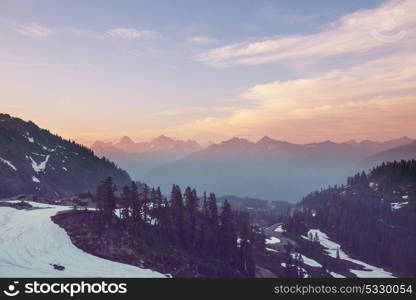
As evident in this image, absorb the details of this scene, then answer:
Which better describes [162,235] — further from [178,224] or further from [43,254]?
[43,254]

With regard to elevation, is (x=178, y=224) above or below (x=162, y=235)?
above

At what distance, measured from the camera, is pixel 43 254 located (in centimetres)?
5488

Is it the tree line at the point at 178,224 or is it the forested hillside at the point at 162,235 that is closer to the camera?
the forested hillside at the point at 162,235

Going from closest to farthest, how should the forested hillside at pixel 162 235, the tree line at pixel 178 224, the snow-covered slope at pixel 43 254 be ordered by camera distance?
the snow-covered slope at pixel 43 254 → the forested hillside at pixel 162 235 → the tree line at pixel 178 224

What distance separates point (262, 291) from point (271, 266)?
93.7m

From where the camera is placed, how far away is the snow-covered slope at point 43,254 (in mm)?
48688

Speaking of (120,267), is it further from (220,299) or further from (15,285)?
(220,299)

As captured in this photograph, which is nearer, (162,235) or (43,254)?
(43,254)

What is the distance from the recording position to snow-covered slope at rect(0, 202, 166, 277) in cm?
4869

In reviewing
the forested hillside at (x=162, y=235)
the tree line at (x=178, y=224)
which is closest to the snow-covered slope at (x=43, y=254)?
the forested hillside at (x=162, y=235)

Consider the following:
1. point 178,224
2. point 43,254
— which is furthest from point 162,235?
point 43,254

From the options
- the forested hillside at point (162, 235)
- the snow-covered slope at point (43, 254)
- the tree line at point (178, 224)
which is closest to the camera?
the snow-covered slope at point (43, 254)

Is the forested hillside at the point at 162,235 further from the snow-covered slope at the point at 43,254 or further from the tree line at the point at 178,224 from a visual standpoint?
the snow-covered slope at the point at 43,254

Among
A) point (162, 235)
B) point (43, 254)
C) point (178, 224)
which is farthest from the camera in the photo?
point (178, 224)
